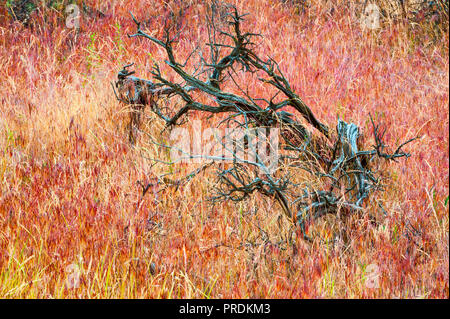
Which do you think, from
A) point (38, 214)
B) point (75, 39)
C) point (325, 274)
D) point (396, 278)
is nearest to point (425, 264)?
point (396, 278)

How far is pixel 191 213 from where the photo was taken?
2664 mm

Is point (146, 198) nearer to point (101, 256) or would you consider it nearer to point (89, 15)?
point (101, 256)

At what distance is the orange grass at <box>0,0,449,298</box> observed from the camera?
2.07 metres

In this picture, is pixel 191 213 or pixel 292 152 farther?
pixel 292 152

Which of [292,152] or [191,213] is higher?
[292,152]

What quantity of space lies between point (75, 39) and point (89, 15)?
44.6 inches

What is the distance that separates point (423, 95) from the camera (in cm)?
405

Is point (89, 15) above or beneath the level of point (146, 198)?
above

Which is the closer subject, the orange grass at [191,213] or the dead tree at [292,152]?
the orange grass at [191,213]

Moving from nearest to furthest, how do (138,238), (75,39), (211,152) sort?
(138,238), (211,152), (75,39)

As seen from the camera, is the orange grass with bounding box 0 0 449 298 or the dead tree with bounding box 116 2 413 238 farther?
the dead tree with bounding box 116 2 413 238

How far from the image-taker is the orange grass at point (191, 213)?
6.81ft

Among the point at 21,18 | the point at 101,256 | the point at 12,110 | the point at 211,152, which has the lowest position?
the point at 101,256

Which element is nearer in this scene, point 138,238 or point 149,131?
point 138,238
